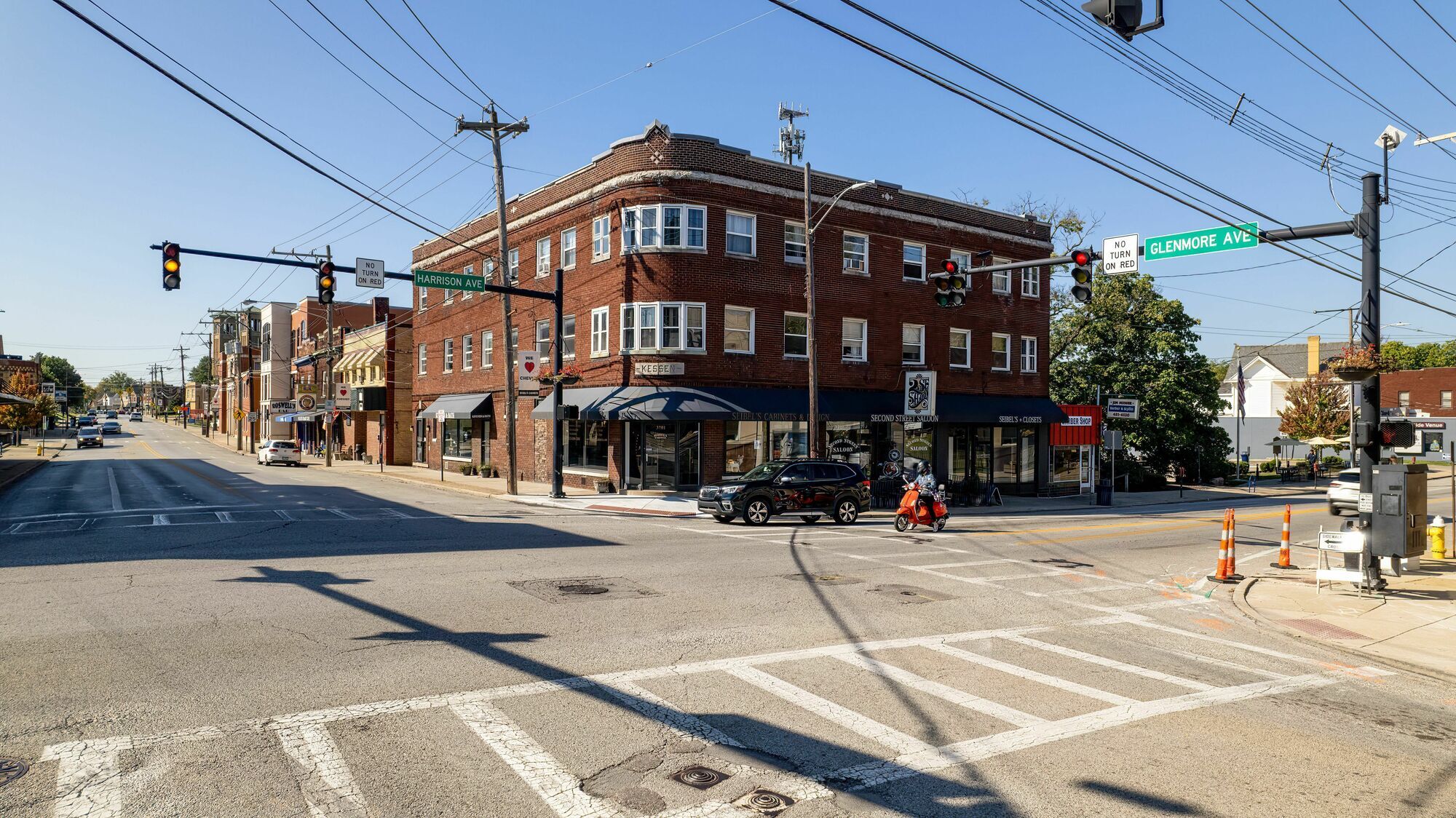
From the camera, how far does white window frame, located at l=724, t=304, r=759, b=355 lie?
29938 mm

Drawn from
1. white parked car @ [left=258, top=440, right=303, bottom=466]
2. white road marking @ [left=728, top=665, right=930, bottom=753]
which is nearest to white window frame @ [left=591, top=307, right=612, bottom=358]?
white road marking @ [left=728, top=665, right=930, bottom=753]

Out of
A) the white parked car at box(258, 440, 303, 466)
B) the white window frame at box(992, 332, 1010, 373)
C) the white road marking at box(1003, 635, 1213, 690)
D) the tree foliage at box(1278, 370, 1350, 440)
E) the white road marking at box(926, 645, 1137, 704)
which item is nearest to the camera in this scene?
the white road marking at box(926, 645, 1137, 704)

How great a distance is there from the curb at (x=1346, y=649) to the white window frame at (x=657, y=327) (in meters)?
19.0

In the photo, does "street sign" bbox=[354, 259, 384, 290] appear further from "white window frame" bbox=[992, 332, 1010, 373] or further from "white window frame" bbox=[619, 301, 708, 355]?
"white window frame" bbox=[992, 332, 1010, 373]

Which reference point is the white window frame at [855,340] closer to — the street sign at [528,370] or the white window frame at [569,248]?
the white window frame at [569,248]

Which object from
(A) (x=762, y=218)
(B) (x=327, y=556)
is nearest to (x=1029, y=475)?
(A) (x=762, y=218)

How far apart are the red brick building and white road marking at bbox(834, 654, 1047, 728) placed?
1952 centimetres

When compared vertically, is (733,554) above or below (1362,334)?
below

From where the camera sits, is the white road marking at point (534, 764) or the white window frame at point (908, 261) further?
the white window frame at point (908, 261)

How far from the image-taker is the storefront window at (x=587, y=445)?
31.5 metres

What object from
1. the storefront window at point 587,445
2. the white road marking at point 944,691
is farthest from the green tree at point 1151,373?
the white road marking at point 944,691

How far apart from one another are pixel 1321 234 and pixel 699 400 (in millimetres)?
18287

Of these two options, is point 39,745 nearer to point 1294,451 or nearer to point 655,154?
point 655,154

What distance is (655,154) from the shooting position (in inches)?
1155
